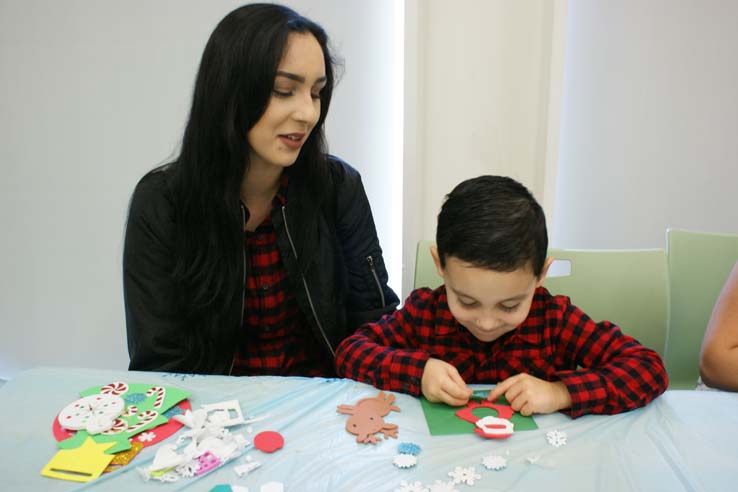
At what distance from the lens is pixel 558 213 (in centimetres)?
235

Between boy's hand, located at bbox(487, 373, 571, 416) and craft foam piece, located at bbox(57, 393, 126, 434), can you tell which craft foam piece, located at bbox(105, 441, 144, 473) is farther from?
boy's hand, located at bbox(487, 373, 571, 416)

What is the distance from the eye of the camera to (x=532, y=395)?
0.94m

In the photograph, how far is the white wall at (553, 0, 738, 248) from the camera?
2029mm

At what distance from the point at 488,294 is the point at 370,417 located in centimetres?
30

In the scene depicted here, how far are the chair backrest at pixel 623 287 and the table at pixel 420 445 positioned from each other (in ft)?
1.41

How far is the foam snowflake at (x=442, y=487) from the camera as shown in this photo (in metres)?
0.76

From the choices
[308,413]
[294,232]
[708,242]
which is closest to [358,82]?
[294,232]

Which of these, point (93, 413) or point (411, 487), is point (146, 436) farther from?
point (411, 487)

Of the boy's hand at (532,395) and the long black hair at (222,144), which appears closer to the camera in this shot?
the boy's hand at (532,395)

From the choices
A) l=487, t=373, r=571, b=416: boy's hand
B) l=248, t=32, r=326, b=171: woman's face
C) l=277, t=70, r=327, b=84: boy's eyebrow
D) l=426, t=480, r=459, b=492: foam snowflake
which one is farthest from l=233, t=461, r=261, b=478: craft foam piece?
l=277, t=70, r=327, b=84: boy's eyebrow

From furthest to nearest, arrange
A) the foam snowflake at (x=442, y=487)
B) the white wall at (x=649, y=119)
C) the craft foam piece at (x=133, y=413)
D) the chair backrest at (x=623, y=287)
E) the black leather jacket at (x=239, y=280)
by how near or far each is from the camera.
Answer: the white wall at (x=649, y=119) < the chair backrest at (x=623, y=287) < the black leather jacket at (x=239, y=280) < the craft foam piece at (x=133, y=413) < the foam snowflake at (x=442, y=487)

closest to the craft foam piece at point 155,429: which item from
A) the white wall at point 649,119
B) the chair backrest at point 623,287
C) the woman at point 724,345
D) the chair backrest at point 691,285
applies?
the chair backrest at point 623,287

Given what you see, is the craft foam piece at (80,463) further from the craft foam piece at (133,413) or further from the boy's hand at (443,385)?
the boy's hand at (443,385)

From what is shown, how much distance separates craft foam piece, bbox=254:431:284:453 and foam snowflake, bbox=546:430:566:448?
1.40 ft
